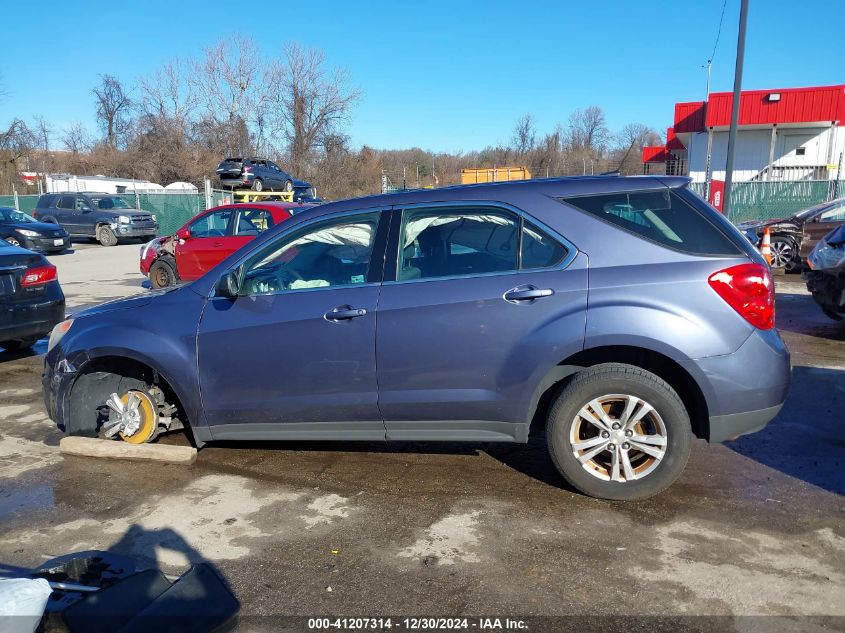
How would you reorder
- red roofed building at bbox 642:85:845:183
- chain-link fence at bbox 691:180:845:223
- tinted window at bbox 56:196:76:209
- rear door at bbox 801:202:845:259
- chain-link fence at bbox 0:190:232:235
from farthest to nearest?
red roofed building at bbox 642:85:845:183
chain-link fence at bbox 0:190:232:235
tinted window at bbox 56:196:76:209
chain-link fence at bbox 691:180:845:223
rear door at bbox 801:202:845:259

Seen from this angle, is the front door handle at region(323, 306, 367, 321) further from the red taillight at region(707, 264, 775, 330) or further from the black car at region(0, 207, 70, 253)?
the black car at region(0, 207, 70, 253)

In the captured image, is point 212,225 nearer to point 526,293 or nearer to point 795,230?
point 526,293

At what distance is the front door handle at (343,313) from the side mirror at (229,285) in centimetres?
66

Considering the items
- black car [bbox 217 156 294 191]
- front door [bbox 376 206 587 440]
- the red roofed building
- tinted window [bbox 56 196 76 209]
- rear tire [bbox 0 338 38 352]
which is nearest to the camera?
front door [bbox 376 206 587 440]

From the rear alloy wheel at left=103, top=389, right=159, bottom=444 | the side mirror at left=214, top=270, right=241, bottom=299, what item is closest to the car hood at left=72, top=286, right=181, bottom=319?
the side mirror at left=214, top=270, right=241, bottom=299

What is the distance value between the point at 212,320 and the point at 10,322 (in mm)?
4221

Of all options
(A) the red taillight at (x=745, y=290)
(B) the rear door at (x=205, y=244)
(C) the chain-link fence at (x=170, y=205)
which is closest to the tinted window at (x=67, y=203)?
(C) the chain-link fence at (x=170, y=205)

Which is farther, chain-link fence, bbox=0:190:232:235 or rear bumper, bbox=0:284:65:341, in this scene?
chain-link fence, bbox=0:190:232:235

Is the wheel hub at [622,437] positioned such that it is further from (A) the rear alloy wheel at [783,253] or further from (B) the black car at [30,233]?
(B) the black car at [30,233]

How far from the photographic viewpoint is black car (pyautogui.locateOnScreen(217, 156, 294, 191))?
86.5ft

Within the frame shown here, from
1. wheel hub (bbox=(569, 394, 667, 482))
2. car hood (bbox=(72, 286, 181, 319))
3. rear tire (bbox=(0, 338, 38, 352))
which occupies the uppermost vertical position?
car hood (bbox=(72, 286, 181, 319))

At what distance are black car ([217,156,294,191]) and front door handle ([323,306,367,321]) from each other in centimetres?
2348

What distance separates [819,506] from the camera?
3775mm

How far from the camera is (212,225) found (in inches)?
481
